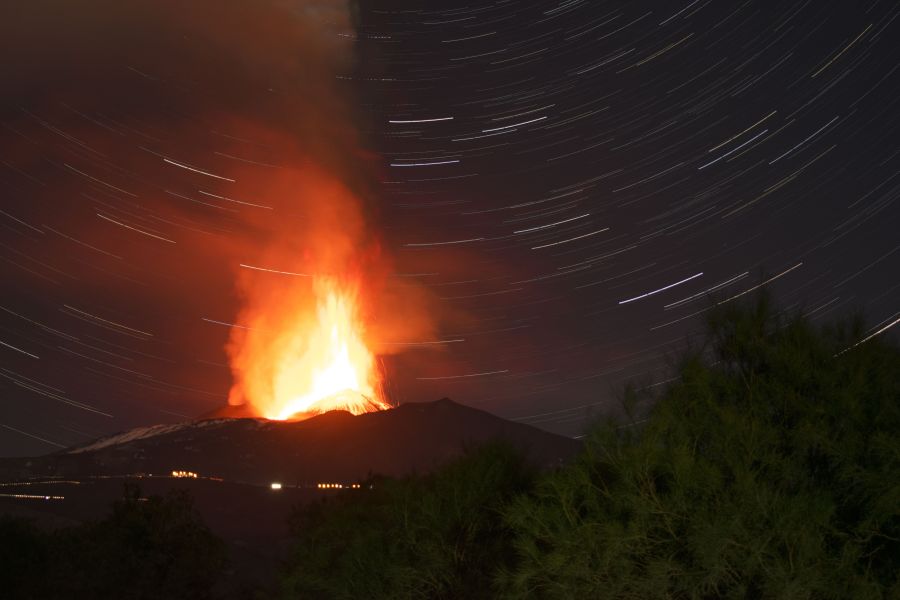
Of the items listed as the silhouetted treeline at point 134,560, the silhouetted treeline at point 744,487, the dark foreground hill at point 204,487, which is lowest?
the silhouetted treeline at point 744,487

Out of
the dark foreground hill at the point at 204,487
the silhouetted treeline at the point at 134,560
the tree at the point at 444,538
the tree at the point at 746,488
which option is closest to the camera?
the tree at the point at 746,488

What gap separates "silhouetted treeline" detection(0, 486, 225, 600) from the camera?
3650cm

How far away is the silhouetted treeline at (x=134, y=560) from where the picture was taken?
36500mm

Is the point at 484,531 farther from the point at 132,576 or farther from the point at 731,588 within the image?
the point at 132,576

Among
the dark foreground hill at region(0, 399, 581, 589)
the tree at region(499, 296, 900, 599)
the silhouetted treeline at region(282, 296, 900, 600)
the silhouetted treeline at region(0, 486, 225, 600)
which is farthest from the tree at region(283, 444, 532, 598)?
the dark foreground hill at region(0, 399, 581, 589)

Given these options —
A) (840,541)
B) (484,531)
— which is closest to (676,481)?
(840,541)

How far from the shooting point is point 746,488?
1562 centimetres

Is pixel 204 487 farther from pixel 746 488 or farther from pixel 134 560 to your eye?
pixel 746 488

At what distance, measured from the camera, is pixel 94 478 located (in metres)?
158

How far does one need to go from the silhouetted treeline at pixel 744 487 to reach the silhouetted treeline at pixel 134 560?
21125 mm

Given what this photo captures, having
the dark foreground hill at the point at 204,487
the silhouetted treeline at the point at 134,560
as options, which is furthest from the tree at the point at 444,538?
the dark foreground hill at the point at 204,487

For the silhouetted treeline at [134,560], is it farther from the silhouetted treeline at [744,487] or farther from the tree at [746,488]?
the tree at [746,488]

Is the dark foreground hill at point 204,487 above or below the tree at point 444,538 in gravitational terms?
above

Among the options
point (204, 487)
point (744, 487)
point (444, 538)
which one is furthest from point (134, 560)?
point (204, 487)
